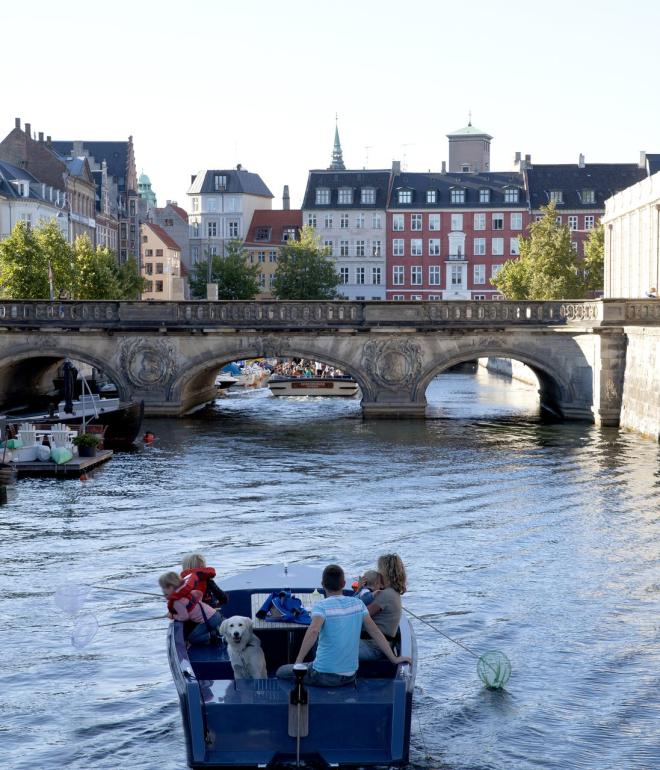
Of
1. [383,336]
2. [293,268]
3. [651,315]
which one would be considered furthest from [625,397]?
[293,268]

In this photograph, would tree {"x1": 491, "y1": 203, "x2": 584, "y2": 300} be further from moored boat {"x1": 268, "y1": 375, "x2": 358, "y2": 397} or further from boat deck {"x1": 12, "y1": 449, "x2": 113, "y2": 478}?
boat deck {"x1": 12, "y1": 449, "x2": 113, "y2": 478}

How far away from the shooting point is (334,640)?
18.0 meters

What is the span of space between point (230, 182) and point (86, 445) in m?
114

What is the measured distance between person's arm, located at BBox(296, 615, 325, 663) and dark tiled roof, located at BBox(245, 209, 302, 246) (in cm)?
13936

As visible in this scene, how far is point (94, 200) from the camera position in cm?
13662

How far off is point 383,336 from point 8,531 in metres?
32.3

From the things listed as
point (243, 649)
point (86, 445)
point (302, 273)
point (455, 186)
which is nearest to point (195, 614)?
point (243, 649)

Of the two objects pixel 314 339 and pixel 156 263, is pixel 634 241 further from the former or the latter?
pixel 156 263

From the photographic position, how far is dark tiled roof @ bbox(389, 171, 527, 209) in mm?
142625

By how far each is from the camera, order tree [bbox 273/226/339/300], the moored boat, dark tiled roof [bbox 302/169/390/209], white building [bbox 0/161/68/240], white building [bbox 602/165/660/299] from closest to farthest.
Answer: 1. white building [bbox 602/165/660/299]
2. the moored boat
3. white building [bbox 0/161/68/240]
4. tree [bbox 273/226/339/300]
5. dark tiled roof [bbox 302/169/390/209]

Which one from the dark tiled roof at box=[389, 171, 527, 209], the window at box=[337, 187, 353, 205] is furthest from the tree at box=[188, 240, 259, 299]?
the dark tiled roof at box=[389, 171, 527, 209]

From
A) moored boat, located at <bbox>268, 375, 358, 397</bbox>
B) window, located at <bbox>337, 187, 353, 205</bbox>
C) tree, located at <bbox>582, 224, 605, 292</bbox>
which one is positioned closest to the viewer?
moored boat, located at <bbox>268, 375, 358, 397</bbox>

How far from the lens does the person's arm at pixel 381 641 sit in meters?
18.5

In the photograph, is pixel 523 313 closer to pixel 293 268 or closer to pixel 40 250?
pixel 40 250
